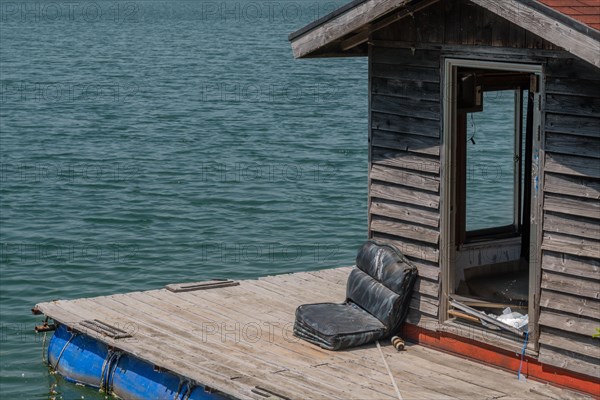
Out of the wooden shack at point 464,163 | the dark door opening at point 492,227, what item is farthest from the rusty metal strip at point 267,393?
the dark door opening at point 492,227

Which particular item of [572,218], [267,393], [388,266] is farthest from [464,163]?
[267,393]

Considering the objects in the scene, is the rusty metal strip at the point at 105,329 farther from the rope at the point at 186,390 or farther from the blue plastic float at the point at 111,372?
the rope at the point at 186,390

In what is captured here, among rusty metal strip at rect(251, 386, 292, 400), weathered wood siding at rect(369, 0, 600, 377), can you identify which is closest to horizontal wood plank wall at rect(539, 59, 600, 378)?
weathered wood siding at rect(369, 0, 600, 377)

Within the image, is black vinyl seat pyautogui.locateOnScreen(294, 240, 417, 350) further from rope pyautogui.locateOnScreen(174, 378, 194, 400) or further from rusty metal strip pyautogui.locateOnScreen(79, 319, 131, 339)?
rusty metal strip pyautogui.locateOnScreen(79, 319, 131, 339)

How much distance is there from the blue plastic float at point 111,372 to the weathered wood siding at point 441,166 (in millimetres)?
2640

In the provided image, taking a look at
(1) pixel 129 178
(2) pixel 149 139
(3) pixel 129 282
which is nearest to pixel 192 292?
(3) pixel 129 282

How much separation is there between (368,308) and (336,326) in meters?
0.48

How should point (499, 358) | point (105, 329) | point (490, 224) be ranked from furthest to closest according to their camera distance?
point (490, 224) → point (105, 329) → point (499, 358)

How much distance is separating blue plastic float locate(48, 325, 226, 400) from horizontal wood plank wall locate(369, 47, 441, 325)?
258 centimetres

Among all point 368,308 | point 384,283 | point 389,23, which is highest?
point 389,23

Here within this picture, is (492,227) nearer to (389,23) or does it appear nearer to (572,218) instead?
(389,23)

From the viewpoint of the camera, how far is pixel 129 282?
21922mm

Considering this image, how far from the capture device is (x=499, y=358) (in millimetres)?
12250

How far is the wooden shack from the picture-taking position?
36.5ft
